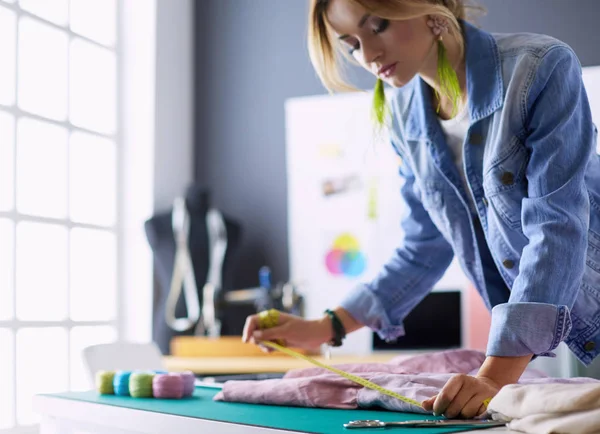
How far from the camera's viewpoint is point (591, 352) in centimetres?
147

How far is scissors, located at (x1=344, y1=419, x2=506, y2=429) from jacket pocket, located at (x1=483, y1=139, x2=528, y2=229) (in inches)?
18.7

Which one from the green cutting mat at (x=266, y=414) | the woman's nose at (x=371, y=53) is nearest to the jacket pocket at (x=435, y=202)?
the woman's nose at (x=371, y=53)

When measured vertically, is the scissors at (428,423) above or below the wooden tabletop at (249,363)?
above

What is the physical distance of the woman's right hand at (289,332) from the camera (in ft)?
5.46

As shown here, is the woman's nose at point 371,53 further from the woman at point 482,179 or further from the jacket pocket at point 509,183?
the jacket pocket at point 509,183

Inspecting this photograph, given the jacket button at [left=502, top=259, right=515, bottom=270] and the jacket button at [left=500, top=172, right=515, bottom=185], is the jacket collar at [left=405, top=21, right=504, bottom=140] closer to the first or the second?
the jacket button at [left=500, top=172, right=515, bottom=185]

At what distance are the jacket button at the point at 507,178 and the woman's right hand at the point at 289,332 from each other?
496mm

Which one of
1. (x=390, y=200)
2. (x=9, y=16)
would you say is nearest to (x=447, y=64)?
(x=390, y=200)

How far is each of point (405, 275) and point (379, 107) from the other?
1.15 ft

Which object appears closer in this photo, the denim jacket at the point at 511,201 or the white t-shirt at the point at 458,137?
the denim jacket at the point at 511,201

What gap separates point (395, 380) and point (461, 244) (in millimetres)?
421

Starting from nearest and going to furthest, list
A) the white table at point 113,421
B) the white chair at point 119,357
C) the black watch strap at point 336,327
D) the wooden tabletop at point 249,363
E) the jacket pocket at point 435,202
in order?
1. the white table at point 113,421
2. the jacket pocket at point 435,202
3. the black watch strap at point 336,327
4. the white chair at point 119,357
5. the wooden tabletop at point 249,363

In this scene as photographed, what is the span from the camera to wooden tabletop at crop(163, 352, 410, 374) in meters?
3.21

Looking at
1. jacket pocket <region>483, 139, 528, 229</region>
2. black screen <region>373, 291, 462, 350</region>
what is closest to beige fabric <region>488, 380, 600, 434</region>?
jacket pocket <region>483, 139, 528, 229</region>
